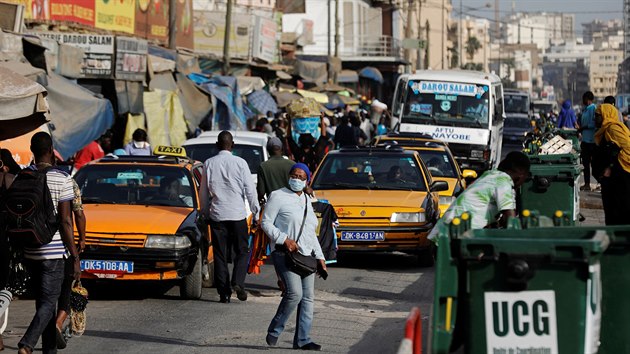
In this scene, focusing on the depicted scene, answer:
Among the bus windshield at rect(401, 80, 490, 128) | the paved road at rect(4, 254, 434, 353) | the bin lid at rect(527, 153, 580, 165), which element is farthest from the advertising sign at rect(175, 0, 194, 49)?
the paved road at rect(4, 254, 434, 353)

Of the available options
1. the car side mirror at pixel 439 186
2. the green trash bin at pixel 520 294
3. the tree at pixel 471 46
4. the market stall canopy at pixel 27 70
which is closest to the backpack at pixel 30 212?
the green trash bin at pixel 520 294

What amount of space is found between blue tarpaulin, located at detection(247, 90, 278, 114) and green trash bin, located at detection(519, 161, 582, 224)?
21341 mm

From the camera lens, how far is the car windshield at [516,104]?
5131 centimetres

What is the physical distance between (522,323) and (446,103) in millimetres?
22654

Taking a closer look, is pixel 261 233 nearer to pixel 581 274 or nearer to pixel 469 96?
pixel 581 274

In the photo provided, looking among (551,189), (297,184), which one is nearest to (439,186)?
(551,189)

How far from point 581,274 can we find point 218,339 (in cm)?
429

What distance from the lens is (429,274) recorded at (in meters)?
15.4

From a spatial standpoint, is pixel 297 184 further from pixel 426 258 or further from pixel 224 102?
pixel 224 102

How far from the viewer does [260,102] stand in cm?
3628

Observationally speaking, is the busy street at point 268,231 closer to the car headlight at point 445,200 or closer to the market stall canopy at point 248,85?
the car headlight at point 445,200

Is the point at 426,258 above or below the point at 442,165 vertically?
below

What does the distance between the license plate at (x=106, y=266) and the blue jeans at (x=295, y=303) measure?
8.96ft

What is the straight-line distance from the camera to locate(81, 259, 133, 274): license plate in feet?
40.9
